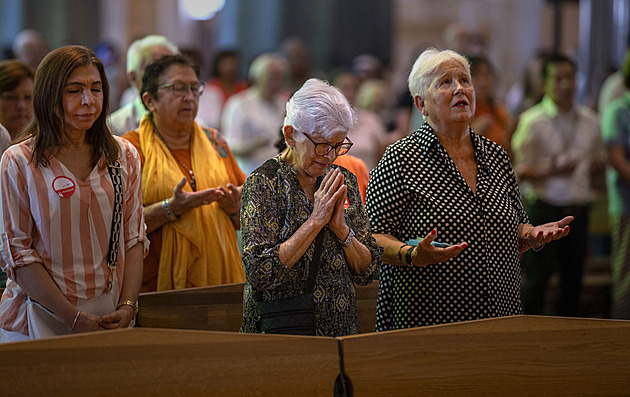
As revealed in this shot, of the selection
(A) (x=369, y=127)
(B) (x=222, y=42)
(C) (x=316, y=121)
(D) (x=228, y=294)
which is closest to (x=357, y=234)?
(C) (x=316, y=121)

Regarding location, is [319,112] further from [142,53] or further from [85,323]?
[142,53]

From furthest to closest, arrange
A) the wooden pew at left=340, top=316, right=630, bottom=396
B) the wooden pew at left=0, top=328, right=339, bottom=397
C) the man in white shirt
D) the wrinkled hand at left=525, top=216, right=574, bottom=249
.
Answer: the man in white shirt < the wrinkled hand at left=525, top=216, right=574, bottom=249 < the wooden pew at left=340, top=316, right=630, bottom=396 < the wooden pew at left=0, top=328, right=339, bottom=397

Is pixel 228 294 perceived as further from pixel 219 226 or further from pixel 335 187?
pixel 335 187

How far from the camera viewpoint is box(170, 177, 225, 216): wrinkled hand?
3.30 m

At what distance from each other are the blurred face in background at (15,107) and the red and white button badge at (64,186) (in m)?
1.04

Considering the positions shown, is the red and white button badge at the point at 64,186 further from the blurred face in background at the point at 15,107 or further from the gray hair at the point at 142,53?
the gray hair at the point at 142,53

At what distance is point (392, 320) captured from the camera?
3162 mm

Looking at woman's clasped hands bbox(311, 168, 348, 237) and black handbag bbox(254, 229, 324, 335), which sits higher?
woman's clasped hands bbox(311, 168, 348, 237)

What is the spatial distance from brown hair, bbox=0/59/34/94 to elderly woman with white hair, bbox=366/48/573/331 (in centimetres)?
161

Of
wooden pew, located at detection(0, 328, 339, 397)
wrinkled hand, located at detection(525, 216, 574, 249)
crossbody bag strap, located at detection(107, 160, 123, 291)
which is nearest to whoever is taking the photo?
wooden pew, located at detection(0, 328, 339, 397)

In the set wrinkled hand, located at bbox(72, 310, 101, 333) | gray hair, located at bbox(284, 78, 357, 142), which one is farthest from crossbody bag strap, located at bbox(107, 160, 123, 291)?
gray hair, located at bbox(284, 78, 357, 142)

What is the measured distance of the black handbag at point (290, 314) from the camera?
8.79 feet

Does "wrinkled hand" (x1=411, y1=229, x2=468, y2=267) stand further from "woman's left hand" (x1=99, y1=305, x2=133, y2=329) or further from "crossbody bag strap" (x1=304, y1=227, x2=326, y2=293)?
"woman's left hand" (x1=99, y1=305, x2=133, y2=329)

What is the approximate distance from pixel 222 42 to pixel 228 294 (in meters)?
8.25
